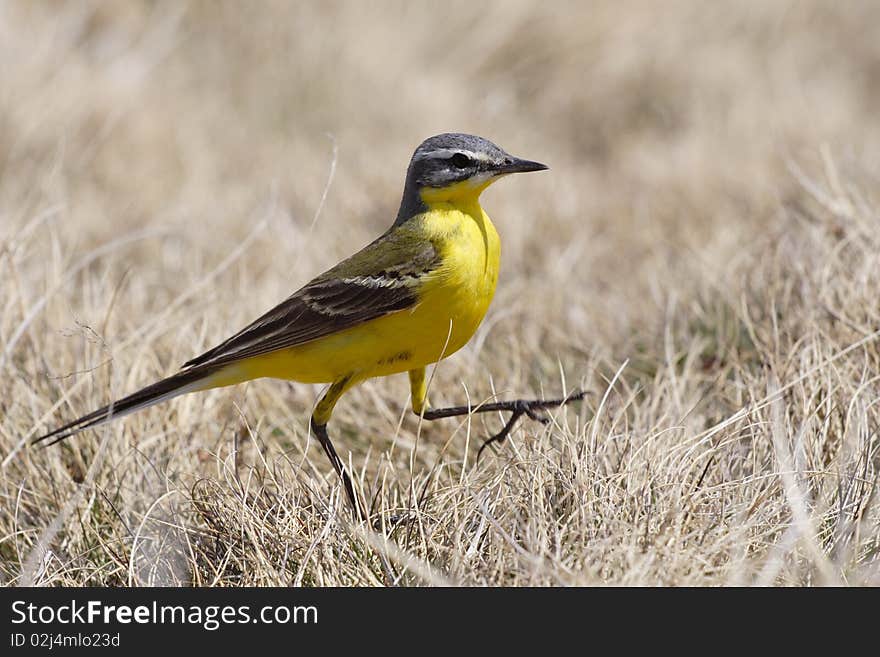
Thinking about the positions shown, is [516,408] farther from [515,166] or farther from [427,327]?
[515,166]

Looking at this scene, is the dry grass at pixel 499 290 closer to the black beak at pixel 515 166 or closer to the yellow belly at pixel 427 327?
the yellow belly at pixel 427 327

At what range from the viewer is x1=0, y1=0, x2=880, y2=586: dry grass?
10.9ft

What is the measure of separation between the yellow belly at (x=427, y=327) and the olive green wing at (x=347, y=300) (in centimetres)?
4

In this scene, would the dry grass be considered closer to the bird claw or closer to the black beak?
the bird claw

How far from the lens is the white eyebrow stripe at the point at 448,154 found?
3906 millimetres

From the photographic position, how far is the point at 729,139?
8.81 metres

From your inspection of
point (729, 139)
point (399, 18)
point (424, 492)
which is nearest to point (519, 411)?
point (424, 492)

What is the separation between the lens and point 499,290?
625 centimetres

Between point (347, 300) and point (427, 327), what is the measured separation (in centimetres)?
31

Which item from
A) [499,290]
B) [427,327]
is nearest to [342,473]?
[427,327]

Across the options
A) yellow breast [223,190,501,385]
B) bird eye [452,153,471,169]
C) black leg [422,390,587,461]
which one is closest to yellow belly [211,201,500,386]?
yellow breast [223,190,501,385]

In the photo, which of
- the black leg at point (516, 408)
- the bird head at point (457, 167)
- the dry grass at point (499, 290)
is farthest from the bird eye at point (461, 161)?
the black leg at point (516, 408)
